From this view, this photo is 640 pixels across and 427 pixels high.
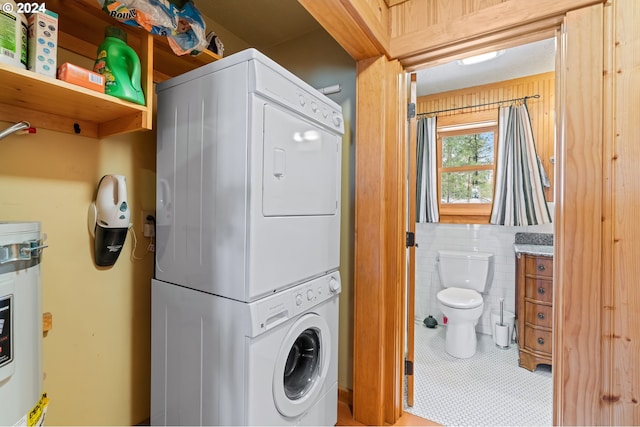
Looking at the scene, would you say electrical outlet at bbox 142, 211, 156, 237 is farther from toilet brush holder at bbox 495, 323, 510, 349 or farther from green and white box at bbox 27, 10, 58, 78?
toilet brush holder at bbox 495, 323, 510, 349

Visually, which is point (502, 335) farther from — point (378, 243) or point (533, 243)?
point (378, 243)

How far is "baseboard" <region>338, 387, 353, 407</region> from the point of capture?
188cm

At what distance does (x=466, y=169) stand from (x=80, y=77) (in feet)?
10.7

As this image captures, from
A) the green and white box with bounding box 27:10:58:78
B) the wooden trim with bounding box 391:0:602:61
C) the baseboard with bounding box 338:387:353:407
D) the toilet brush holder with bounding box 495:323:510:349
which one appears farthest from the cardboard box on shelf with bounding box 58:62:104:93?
the toilet brush holder with bounding box 495:323:510:349

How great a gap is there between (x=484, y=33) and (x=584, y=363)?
151 centimetres

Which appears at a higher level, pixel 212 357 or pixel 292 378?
pixel 212 357

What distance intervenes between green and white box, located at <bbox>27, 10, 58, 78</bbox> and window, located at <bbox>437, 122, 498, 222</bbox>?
3.21 m

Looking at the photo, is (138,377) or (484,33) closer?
(484,33)

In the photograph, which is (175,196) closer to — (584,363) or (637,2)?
(584,363)

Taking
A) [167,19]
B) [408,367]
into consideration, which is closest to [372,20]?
[167,19]

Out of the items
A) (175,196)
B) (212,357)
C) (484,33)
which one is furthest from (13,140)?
(484,33)

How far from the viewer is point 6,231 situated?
0.77 m

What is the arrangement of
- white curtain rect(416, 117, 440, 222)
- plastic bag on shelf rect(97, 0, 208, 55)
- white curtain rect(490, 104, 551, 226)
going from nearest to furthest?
plastic bag on shelf rect(97, 0, 208, 55)
white curtain rect(490, 104, 551, 226)
white curtain rect(416, 117, 440, 222)

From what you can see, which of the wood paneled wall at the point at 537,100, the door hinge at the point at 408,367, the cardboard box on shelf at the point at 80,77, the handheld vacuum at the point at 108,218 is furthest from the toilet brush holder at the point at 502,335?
the cardboard box on shelf at the point at 80,77
